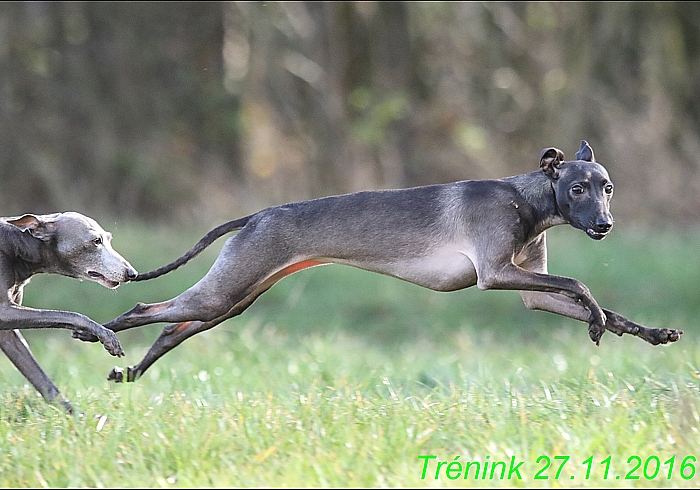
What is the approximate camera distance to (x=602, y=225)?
544 centimetres

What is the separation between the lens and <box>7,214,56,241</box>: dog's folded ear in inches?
239

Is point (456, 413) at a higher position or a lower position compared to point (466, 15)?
lower

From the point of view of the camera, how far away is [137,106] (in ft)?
58.5

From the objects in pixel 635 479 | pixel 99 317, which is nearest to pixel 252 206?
pixel 99 317

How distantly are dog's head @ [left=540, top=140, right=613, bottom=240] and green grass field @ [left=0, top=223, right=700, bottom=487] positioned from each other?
857 mm

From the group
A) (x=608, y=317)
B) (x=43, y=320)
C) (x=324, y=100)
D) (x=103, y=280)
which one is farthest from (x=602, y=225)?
(x=324, y=100)

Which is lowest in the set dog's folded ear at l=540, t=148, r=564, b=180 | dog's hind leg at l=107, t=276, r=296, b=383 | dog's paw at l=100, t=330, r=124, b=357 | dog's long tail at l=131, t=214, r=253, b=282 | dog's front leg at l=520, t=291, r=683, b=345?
dog's hind leg at l=107, t=276, r=296, b=383

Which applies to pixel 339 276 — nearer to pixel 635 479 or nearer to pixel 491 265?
pixel 491 265

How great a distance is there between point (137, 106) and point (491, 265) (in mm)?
13127

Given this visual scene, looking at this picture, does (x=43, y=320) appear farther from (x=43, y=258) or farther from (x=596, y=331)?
(x=596, y=331)

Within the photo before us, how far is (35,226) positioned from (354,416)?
2335 mm

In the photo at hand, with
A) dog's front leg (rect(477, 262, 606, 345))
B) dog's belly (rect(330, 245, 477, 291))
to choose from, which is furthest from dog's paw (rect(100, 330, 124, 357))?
dog's front leg (rect(477, 262, 606, 345))

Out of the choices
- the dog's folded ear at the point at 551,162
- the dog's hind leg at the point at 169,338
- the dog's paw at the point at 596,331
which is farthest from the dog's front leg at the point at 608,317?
the dog's hind leg at the point at 169,338

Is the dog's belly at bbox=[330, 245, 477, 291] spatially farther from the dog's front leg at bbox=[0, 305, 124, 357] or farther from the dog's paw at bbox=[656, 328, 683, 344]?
the dog's front leg at bbox=[0, 305, 124, 357]
